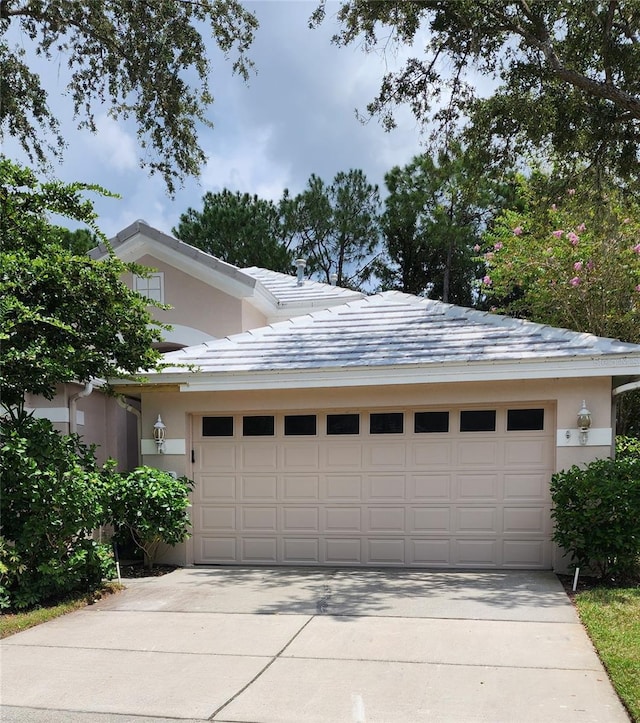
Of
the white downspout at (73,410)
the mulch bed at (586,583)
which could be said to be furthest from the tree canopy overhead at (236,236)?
the mulch bed at (586,583)

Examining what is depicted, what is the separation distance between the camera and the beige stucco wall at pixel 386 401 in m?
8.45

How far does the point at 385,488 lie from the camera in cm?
913

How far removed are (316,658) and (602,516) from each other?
12.7ft

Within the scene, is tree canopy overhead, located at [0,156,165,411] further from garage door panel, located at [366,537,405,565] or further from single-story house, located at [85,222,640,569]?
garage door panel, located at [366,537,405,565]

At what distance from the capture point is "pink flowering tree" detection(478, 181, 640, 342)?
1340 cm

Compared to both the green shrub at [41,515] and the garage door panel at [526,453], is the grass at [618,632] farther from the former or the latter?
the green shrub at [41,515]

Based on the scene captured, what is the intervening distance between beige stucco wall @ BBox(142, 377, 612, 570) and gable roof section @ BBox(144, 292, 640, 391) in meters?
0.34

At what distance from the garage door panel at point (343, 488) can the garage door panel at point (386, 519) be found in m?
0.29

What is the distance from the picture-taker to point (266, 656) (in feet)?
17.6

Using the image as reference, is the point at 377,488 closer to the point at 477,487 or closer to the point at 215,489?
the point at 477,487

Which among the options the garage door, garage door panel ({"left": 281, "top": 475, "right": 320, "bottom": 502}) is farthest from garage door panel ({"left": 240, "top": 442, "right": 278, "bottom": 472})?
garage door panel ({"left": 281, "top": 475, "right": 320, "bottom": 502})

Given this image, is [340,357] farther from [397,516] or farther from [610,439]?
[610,439]

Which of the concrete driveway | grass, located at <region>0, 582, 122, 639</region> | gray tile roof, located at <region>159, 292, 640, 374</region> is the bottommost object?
grass, located at <region>0, 582, 122, 639</region>

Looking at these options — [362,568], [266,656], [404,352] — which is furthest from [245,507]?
[266,656]
